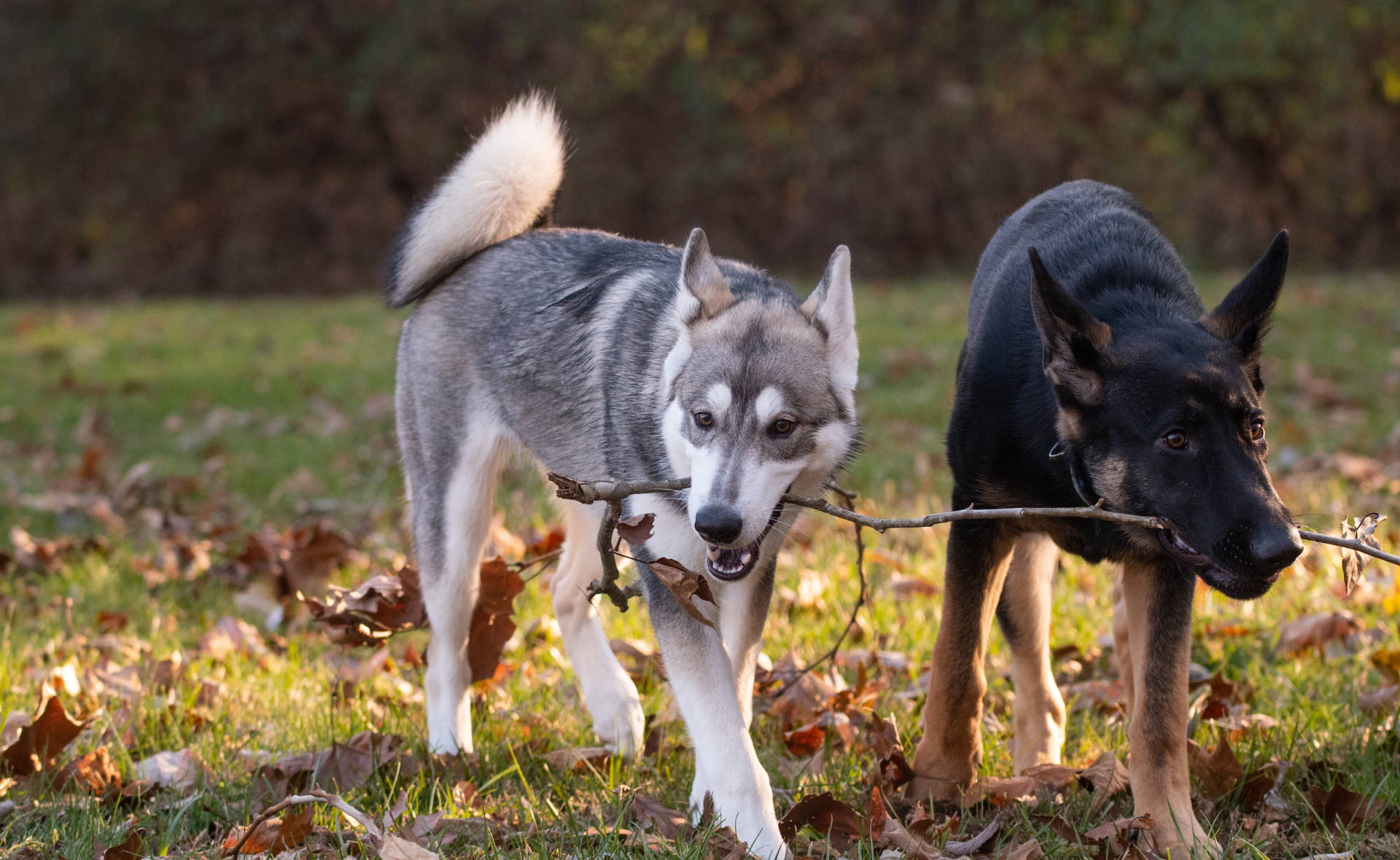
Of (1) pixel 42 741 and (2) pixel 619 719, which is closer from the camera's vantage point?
(1) pixel 42 741

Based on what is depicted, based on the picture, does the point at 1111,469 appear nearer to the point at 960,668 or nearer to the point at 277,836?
the point at 960,668

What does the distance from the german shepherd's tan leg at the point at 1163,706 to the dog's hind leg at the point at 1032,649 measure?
1.13 ft

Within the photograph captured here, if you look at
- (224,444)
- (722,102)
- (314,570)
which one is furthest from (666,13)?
(314,570)

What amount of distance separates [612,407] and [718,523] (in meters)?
0.82

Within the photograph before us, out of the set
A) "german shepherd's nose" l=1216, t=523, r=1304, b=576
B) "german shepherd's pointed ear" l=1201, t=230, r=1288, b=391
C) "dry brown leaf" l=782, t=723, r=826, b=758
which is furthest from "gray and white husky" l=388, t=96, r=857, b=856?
"german shepherd's nose" l=1216, t=523, r=1304, b=576

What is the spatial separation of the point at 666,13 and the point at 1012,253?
14.0m

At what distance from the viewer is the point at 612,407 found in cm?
375

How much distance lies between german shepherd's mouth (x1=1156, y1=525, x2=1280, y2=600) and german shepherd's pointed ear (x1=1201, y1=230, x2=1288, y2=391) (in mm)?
448

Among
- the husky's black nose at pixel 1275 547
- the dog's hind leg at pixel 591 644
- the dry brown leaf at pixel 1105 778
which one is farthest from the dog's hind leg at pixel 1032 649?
the dog's hind leg at pixel 591 644

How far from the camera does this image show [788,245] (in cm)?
1681

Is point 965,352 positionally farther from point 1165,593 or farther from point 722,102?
point 722,102

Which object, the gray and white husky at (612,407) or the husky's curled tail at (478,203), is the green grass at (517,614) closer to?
the gray and white husky at (612,407)

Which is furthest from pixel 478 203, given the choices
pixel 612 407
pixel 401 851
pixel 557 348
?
pixel 401 851

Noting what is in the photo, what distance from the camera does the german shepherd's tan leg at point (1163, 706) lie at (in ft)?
10.1
